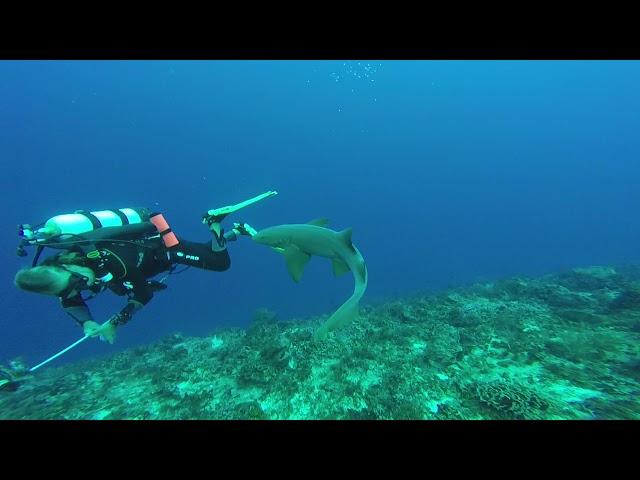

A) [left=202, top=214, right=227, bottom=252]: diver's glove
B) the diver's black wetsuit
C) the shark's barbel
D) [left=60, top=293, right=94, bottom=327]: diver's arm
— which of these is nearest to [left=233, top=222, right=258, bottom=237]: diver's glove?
[left=202, top=214, right=227, bottom=252]: diver's glove

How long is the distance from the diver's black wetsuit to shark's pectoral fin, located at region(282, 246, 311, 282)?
143 inches

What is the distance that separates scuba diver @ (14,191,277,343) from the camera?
5789 mm

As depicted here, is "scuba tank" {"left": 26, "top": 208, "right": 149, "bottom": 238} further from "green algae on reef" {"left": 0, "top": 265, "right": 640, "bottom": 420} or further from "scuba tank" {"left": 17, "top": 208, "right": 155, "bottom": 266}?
"green algae on reef" {"left": 0, "top": 265, "right": 640, "bottom": 420}

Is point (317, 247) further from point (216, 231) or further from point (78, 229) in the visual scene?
point (78, 229)

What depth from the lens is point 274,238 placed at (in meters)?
6.42

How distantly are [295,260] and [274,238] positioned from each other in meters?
0.72

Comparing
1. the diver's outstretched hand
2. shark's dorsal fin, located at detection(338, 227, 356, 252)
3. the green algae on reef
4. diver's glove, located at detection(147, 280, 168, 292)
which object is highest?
shark's dorsal fin, located at detection(338, 227, 356, 252)

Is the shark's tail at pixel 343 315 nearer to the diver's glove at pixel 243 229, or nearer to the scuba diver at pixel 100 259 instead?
the scuba diver at pixel 100 259

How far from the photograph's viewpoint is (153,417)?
20.0 ft

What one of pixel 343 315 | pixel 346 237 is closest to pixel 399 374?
pixel 343 315
